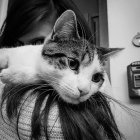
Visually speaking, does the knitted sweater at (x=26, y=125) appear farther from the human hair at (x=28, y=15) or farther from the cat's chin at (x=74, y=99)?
the human hair at (x=28, y=15)

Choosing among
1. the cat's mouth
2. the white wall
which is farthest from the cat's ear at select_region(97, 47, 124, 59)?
the white wall

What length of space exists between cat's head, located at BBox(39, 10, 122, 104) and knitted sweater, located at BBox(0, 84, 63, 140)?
8 cm

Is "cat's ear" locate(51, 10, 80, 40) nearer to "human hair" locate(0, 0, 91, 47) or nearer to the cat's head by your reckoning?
the cat's head

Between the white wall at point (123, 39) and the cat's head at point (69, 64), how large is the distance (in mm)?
656

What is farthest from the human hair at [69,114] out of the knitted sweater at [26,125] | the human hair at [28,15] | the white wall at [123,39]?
the white wall at [123,39]

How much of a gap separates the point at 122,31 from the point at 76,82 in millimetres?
959

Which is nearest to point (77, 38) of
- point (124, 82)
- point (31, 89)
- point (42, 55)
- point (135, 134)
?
point (42, 55)

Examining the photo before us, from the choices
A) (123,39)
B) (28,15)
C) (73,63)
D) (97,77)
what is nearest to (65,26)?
(73,63)

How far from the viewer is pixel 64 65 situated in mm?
715

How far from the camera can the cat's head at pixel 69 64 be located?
26.5 inches

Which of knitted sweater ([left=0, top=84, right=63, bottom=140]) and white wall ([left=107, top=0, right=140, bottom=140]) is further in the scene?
white wall ([left=107, top=0, right=140, bottom=140])

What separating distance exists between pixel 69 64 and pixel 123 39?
877 mm

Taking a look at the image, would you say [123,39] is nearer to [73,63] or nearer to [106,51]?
[106,51]

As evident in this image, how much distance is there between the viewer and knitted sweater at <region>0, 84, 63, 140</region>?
23.0 inches
